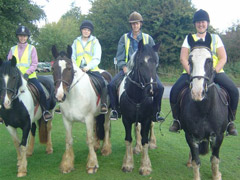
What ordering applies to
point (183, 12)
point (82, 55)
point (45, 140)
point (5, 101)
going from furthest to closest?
point (183, 12), point (45, 140), point (82, 55), point (5, 101)

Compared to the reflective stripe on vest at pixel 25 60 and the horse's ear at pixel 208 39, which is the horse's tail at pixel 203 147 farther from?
the reflective stripe on vest at pixel 25 60

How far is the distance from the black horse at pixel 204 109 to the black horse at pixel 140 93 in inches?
29.9

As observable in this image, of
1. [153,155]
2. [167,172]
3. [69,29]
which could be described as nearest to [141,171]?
[167,172]

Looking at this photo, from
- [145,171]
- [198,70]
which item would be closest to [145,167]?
[145,171]

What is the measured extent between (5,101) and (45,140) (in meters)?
2.44

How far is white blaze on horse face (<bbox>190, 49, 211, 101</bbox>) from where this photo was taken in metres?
3.58

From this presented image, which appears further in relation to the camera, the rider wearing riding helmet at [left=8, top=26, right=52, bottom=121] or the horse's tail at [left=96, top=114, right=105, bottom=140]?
the horse's tail at [left=96, top=114, right=105, bottom=140]

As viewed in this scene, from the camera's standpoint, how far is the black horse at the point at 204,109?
3.81 meters

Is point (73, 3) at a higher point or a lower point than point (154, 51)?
higher

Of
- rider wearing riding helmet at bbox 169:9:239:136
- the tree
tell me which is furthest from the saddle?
the tree

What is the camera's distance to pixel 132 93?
202 inches

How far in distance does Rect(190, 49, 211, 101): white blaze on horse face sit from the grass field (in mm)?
2265

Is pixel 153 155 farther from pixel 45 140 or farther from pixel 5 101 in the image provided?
pixel 5 101

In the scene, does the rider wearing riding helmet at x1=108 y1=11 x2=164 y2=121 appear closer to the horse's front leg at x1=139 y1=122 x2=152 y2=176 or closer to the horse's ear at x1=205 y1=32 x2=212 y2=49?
the horse's front leg at x1=139 y1=122 x2=152 y2=176
